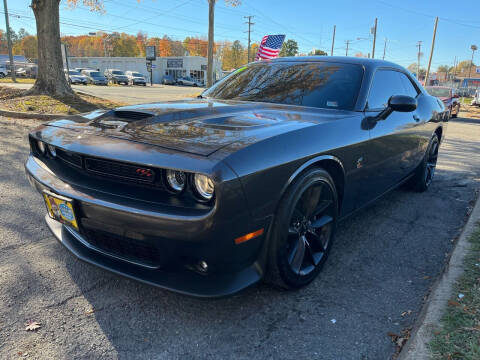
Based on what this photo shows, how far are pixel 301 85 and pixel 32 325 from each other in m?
2.58

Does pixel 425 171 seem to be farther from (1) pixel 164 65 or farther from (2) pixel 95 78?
(1) pixel 164 65

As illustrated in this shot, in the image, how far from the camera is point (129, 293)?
87.7 inches

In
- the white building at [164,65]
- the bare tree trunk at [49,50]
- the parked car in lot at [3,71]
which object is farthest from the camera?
the white building at [164,65]

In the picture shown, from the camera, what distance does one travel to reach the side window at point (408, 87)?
398cm

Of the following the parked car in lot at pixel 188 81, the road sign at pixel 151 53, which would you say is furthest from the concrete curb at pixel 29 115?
the parked car in lot at pixel 188 81

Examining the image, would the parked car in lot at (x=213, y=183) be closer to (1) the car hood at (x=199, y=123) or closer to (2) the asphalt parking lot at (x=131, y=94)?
(1) the car hood at (x=199, y=123)

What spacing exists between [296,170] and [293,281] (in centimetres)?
69

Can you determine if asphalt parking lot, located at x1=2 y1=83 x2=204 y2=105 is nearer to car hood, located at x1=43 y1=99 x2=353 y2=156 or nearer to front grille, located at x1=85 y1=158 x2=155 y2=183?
car hood, located at x1=43 y1=99 x2=353 y2=156

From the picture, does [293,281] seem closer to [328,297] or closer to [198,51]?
[328,297]

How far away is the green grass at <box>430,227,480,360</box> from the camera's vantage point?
5.39ft

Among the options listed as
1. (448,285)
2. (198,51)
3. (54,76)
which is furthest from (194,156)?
(198,51)

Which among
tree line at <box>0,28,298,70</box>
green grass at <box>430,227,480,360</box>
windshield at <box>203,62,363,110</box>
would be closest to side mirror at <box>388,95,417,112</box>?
windshield at <box>203,62,363,110</box>

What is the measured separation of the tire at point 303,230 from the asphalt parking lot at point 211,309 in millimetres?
162

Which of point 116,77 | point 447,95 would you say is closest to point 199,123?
point 447,95
